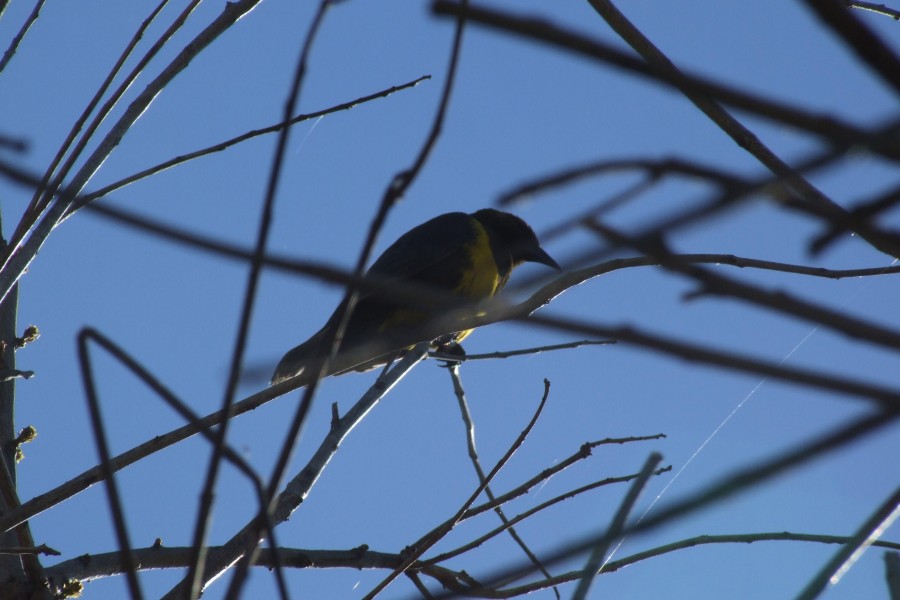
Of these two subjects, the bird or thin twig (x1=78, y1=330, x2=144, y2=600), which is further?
the bird

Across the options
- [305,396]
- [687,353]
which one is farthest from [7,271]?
[687,353]

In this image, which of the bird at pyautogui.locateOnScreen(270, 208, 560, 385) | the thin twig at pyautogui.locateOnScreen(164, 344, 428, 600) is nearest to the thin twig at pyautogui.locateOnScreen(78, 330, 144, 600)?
the thin twig at pyautogui.locateOnScreen(164, 344, 428, 600)

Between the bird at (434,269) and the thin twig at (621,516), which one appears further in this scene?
the bird at (434,269)

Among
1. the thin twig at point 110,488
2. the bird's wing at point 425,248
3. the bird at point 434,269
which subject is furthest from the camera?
the bird's wing at point 425,248

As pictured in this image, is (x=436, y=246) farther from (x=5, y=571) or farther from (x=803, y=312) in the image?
(x=803, y=312)

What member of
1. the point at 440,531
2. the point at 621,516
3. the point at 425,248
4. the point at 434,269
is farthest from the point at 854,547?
the point at 425,248

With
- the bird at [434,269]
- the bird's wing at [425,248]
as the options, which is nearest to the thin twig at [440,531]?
the bird at [434,269]

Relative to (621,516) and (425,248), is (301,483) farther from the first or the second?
(425,248)

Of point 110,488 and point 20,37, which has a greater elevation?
point 20,37

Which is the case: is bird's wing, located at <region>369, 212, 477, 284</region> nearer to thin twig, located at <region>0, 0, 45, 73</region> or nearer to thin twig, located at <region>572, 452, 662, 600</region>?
thin twig, located at <region>0, 0, 45, 73</region>

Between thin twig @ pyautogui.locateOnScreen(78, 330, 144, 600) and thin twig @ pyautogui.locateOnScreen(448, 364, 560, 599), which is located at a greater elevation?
thin twig @ pyautogui.locateOnScreen(448, 364, 560, 599)

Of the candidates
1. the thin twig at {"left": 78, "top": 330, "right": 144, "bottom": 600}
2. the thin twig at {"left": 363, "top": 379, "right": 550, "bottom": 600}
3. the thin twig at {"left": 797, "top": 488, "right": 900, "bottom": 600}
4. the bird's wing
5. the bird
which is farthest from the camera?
the bird's wing

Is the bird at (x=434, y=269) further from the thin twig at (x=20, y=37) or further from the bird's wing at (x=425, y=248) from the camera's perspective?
the thin twig at (x=20, y=37)

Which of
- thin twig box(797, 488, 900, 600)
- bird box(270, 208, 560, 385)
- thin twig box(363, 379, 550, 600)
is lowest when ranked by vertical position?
thin twig box(797, 488, 900, 600)
